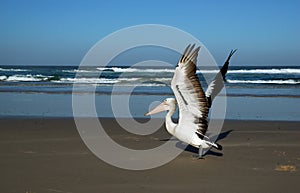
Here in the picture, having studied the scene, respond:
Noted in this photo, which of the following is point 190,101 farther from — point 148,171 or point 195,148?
point 195,148

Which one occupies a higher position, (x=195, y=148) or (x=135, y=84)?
(x=195, y=148)

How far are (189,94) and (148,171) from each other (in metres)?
1.26

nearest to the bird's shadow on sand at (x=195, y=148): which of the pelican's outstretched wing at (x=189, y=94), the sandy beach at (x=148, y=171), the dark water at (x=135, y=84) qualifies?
the sandy beach at (x=148, y=171)

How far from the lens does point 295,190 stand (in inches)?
209

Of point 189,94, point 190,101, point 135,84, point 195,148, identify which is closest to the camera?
point 189,94

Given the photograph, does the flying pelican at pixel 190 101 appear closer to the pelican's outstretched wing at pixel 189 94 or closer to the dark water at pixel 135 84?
the pelican's outstretched wing at pixel 189 94

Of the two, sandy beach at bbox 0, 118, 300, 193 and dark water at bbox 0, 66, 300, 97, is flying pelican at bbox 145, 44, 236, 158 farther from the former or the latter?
dark water at bbox 0, 66, 300, 97

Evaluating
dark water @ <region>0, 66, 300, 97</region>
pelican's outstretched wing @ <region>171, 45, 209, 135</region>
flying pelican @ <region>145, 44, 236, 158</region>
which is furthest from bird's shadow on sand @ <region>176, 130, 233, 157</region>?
dark water @ <region>0, 66, 300, 97</region>

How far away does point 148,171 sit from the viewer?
6.22 m

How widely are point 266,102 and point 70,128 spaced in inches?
366

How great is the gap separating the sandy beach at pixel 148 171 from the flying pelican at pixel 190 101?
43 centimetres

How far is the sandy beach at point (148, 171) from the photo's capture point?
542 centimetres

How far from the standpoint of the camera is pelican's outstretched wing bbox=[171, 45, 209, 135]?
230 inches

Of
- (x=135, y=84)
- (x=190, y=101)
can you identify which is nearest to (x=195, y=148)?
(x=190, y=101)
